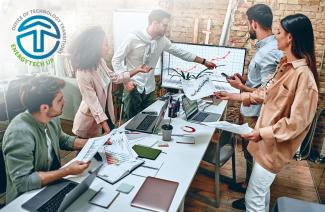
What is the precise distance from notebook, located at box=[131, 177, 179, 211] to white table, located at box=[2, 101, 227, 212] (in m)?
0.03

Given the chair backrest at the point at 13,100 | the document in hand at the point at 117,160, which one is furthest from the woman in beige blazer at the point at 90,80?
the chair backrest at the point at 13,100

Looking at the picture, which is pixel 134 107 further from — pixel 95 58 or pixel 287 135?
pixel 287 135

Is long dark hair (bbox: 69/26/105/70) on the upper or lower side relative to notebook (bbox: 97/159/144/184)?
upper

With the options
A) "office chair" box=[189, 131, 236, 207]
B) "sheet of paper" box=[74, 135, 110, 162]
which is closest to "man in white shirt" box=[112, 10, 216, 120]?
"office chair" box=[189, 131, 236, 207]

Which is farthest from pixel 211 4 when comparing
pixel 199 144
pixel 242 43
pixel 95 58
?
pixel 199 144

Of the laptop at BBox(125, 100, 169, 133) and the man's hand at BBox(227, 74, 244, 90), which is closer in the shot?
the laptop at BBox(125, 100, 169, 133)

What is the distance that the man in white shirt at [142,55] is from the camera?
303 cm

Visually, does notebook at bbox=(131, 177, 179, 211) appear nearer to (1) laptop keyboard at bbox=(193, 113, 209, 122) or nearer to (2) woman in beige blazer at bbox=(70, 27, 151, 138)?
(2) woman in beige blazer at bbox=(70, 27, 151, 138)

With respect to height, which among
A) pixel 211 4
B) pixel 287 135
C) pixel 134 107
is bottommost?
pixel 134 107

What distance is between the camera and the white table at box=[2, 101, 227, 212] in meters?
1.42

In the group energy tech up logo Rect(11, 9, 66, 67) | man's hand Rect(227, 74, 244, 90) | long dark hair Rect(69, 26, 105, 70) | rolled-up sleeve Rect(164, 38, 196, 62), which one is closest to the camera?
long dark hair Rect(69, 26, 105, 70)

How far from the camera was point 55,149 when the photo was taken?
1.79 metres

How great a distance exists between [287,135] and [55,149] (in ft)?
4.70

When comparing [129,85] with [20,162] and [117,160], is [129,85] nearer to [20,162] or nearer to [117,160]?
[117,160]
